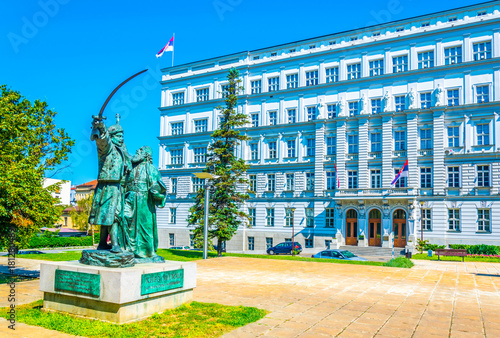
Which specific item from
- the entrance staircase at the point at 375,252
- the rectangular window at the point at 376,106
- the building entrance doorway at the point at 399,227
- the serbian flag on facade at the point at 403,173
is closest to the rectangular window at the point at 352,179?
the building entrance doorway at the point at 399,227

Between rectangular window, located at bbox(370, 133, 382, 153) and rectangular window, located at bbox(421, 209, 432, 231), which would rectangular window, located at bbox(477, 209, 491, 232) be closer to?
rectangular window, located at bbox(421, 209, 432, 231)

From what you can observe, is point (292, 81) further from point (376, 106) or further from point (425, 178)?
point (425, 178)

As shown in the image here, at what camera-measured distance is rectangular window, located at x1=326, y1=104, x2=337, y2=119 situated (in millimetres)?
45125

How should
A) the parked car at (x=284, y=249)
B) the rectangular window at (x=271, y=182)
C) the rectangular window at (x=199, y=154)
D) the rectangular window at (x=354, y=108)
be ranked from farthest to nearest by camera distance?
the rectangular window at (x=199, y=154)
the rectangular window at (x=271, y=182)
the rectangular window at (x=354, y=108)
the parked car at (x=284, y=249)

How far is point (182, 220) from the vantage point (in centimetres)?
5353

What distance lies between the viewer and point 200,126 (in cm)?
Answer: 5441

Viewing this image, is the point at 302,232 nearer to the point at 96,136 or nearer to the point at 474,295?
the point at 474,295

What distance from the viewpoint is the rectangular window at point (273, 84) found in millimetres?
49438

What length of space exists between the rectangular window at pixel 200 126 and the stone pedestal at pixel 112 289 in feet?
146

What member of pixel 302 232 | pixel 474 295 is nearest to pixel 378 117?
pixel 302 232

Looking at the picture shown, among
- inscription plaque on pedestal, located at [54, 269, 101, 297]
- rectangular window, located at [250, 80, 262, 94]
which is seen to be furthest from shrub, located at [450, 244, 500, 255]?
inscription plaque on pedestal, located at [54, 269, 101, 297]

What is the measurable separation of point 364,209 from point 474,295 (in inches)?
1088

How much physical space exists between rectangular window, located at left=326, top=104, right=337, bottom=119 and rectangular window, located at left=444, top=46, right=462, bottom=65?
37.7 ft

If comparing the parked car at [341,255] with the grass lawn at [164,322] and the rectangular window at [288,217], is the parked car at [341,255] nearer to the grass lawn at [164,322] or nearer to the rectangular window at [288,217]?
the rectangular window at [288,217]
